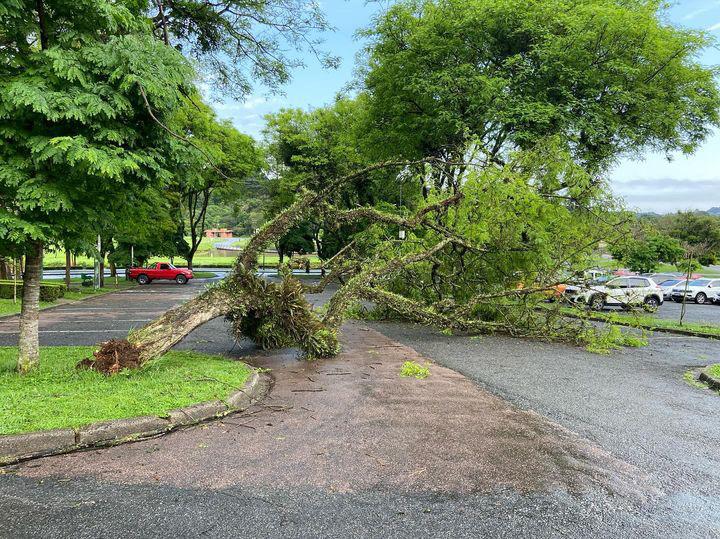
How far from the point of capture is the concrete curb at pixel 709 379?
281 inches

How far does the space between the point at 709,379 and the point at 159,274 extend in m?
32.8

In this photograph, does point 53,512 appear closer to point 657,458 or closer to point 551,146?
point 657,458

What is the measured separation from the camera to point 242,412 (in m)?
5.24

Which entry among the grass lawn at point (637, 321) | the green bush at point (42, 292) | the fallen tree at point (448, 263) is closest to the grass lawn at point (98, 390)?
the fallen tree at point (448, 263)

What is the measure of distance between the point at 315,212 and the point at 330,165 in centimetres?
2511

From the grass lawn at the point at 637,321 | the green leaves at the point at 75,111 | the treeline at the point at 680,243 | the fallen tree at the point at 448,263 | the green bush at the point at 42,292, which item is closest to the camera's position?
the green leaves at the point at 75,111

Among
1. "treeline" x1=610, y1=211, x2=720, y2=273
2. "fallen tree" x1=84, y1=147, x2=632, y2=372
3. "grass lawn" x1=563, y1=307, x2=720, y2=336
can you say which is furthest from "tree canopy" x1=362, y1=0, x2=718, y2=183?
"treeline" x1=610, y1=211, x2=720, y2=273

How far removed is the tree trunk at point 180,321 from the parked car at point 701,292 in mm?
29129

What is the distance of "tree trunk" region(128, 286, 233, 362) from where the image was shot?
646 cm

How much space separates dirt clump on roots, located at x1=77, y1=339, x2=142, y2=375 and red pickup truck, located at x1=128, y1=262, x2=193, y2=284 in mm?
29005

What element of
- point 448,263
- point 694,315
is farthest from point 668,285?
point 448,263

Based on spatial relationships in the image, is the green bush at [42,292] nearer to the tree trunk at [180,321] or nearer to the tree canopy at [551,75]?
the tree trunk at [180,321]

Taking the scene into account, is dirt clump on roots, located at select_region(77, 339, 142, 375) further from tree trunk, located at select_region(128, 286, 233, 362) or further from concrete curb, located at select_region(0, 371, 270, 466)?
concrete curb, located at select_region(0, 371, 270, 466)

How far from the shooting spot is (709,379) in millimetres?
7375
